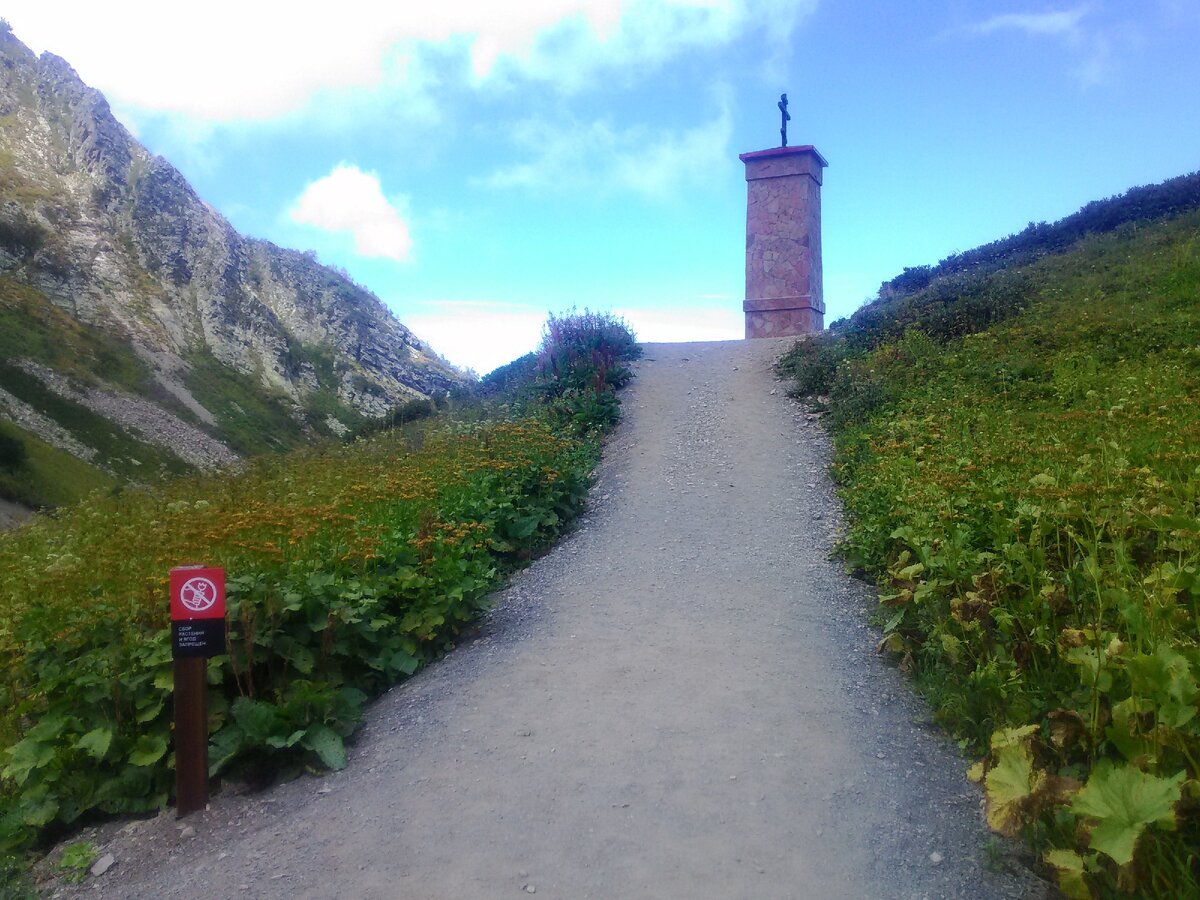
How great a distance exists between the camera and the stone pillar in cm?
2041

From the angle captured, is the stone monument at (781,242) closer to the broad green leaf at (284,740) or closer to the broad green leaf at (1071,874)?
the broad green leaf at (284,740)

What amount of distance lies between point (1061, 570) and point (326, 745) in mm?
4116

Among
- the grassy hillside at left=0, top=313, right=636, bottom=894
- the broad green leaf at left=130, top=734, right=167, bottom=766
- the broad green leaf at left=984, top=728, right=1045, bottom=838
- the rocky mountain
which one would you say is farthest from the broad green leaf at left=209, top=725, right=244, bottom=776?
the rocky mountain

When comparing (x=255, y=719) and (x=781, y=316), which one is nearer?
(x=255, y=719)

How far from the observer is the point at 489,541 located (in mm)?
7551

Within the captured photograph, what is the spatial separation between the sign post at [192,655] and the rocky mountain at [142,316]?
4501cm

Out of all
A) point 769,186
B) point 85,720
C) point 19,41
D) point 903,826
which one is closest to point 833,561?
point 903,826

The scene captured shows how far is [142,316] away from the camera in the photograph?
72.0 metres

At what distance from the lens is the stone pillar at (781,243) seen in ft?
66.9

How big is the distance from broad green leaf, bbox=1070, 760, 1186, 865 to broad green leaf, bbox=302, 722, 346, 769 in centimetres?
342

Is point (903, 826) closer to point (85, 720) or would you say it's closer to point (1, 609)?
point (85, 720)

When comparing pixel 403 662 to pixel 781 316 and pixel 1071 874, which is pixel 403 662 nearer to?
pixel 1071 874

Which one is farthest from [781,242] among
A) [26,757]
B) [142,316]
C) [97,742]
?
[142,316]

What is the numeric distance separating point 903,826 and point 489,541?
4446 mm
